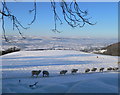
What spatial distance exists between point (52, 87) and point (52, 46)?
3196 millimetres

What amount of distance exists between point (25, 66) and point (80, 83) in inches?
87.3

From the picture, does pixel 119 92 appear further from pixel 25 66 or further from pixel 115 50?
pixel 115 50

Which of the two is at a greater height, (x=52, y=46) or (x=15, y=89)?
(x=52, y=46)

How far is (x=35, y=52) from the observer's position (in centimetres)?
641

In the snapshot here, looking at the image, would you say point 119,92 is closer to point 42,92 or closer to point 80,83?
point 80,83

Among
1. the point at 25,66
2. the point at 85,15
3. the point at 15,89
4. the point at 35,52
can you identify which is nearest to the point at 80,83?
the point at 15,89

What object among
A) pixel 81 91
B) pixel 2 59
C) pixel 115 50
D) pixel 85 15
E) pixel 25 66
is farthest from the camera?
pixel 115 50

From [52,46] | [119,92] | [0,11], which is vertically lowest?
[119,92]

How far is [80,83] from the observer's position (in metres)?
2.37

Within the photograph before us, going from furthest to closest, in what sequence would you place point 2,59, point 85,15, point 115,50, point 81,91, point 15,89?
point 115,50 < point 2,59 < point 15,89 < point 81,91 < point 85,15

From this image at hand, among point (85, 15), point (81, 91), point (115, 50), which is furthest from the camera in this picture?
point (115, 50)

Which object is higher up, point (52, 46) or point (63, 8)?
point (63, 8)

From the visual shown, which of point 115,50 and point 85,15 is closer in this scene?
point 85,15

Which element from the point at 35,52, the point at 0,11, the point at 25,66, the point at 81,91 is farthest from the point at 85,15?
the point at 35,52
